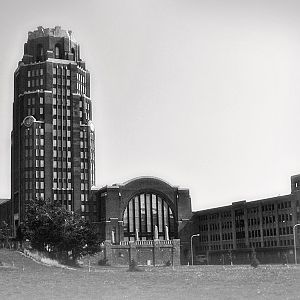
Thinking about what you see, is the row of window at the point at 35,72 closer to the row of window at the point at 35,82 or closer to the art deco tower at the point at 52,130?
the art deco tower at the point at 52,130

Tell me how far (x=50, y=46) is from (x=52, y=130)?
23.8m

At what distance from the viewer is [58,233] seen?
11700 centimetres

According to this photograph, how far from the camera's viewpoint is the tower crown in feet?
569

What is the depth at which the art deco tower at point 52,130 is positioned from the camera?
16375 centimetres

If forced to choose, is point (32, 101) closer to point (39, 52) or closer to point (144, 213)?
point (39, 52)

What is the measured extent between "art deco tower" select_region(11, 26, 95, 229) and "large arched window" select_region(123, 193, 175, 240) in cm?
1090

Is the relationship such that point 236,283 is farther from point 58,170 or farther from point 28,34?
point 28,34

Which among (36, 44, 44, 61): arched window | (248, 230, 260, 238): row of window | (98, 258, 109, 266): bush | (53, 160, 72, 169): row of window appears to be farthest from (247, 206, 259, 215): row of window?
(36, 44, 44, 61): arched window

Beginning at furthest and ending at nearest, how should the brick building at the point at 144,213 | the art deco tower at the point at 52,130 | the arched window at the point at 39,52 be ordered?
1. the arched window at the point at 39,52
2. the art deco tower at the point at 52,130
3. the brick building at the point at 144,213

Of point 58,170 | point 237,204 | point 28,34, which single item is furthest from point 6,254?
point 28,34

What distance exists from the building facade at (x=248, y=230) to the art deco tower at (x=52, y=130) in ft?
101

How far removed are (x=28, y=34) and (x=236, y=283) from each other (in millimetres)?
140115

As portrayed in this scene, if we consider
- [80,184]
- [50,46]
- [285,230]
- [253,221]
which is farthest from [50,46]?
[285,230]

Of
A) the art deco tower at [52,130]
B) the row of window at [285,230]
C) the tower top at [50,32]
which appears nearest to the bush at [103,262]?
the art deco tower at [52,130]
